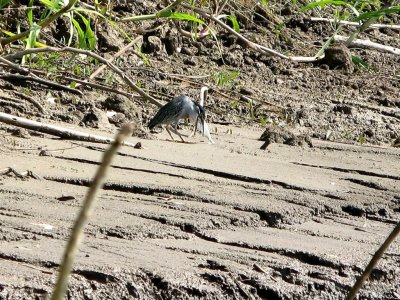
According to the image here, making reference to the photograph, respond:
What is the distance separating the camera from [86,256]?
2539 millimetres

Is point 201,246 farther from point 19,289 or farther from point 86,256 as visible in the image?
point 19,289

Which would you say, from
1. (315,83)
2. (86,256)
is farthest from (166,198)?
(315,83)

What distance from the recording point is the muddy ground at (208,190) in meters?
2.57

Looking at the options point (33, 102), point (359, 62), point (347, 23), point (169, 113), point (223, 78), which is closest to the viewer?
point (169, 113)

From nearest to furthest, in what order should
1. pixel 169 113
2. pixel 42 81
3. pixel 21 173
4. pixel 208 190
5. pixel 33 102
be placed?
pixel 21 173 → pixel 208 190 → pixel 169 113 → pixel 33 102 → pixel 42 81

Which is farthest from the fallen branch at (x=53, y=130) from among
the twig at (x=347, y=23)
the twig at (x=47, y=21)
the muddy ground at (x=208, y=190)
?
the twig at (x=347, y=23)

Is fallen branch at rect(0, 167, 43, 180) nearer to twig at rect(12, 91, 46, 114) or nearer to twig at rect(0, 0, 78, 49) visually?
twig at rect(0, 0, 78, 49)

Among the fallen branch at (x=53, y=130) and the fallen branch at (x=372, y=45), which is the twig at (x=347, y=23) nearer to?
the fallen branch at (x=372, y=45)

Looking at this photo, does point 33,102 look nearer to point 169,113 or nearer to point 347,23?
point 169,113

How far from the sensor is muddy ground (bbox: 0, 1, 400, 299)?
8.42 feet

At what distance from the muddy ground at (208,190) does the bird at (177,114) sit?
0.10m

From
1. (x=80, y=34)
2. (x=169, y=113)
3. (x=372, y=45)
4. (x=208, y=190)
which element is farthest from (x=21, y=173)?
(x=372, y=45)

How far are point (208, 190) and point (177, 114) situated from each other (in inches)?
47.6

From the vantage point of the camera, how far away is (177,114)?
15.6ft
